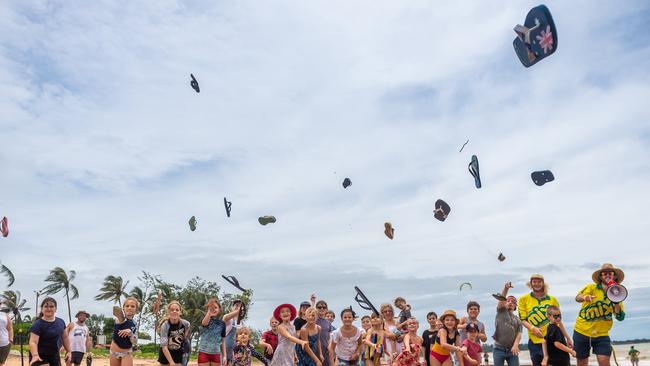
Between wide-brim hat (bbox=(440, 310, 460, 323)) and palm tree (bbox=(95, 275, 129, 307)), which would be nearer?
wide-brim hat (bbox=(440, 310, 460, 323))

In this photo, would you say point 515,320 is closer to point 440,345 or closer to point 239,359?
point 440,345

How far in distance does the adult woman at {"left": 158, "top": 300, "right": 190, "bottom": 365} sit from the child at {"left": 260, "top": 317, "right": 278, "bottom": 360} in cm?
166

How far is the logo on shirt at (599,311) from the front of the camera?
8250mm

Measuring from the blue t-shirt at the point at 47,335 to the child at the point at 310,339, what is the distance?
3.72 metres

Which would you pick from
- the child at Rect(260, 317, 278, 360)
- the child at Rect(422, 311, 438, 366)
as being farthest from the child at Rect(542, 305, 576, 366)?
the child at Rect(260, 317, 278, 360)

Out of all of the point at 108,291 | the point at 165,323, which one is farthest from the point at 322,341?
the point at 108,291

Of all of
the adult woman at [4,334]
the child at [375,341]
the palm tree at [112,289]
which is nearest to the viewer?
the child at [375,341]

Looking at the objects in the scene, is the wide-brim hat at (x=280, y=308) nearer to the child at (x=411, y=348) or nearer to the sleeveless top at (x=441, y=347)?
the child at (x=411, y=348)

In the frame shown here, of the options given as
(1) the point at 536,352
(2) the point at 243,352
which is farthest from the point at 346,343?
(1) the point at 536,352

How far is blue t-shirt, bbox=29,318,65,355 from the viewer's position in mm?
8711

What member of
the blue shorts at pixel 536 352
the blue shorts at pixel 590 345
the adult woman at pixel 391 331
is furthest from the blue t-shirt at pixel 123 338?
the blue shorts at pixel 590 345

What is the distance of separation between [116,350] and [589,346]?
7.10m

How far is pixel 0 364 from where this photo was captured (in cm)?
1106

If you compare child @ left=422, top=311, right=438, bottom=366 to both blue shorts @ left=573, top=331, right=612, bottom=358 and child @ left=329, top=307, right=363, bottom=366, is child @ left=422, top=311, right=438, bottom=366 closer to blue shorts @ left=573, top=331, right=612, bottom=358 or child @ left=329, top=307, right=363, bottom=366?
child @ left=329, top=307, right=363, bottom=366
